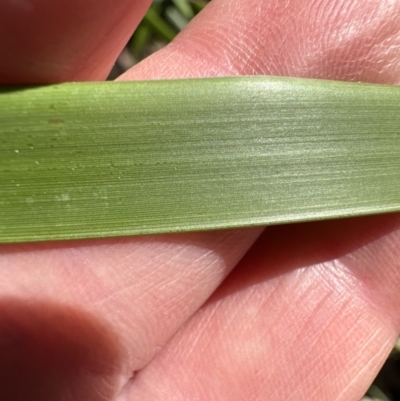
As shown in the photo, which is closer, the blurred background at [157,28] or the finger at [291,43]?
the finger at [291,43]

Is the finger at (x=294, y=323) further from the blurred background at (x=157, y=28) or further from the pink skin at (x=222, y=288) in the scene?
the blurred background at (x=157, y=28)

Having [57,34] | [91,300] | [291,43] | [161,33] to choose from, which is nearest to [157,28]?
[161,33]

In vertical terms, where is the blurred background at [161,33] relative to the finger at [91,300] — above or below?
above

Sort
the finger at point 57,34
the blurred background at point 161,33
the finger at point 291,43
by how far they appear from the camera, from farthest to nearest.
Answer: the blurred background at point 161,33
the finger at point 291,43
the finger at point 57,34

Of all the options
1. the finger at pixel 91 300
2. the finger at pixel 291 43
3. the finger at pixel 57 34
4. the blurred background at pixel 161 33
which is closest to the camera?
the finger at pixel 57 34

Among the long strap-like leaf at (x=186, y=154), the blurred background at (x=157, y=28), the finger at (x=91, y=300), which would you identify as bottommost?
the finger at (x=91, y=300)

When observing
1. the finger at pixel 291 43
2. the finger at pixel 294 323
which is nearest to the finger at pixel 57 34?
the finger at pixel 291 43

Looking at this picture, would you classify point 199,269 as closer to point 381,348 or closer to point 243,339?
point 243,339

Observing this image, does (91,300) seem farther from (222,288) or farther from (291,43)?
(291,43)
